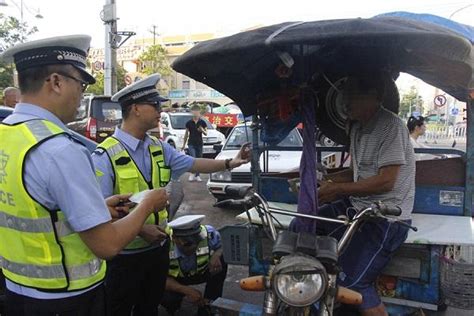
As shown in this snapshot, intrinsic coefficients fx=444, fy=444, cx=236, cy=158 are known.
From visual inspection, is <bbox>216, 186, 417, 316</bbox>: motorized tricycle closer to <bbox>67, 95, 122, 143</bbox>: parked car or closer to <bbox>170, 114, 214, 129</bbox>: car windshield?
<bbox>67, 95, 122, 143</bbox>: parked car

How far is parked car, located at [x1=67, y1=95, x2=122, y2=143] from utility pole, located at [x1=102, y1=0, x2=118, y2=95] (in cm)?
431

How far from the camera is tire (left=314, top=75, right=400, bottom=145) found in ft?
10.9

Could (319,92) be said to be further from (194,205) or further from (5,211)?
(194,205)

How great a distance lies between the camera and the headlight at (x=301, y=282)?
182cm

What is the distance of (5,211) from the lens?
5.73 feet

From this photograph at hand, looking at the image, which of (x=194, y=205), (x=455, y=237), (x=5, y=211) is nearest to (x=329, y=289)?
(x=455, y=237)

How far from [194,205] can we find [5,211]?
7050mm

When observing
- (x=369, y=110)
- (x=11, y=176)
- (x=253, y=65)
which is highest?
(x=253, y=65)

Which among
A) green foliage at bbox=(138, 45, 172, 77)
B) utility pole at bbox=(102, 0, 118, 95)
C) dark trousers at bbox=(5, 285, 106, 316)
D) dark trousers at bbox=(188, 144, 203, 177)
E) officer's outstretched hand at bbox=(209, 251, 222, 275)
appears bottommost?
officer's outstretched hand at bbox=(209, 251, 222, 275)

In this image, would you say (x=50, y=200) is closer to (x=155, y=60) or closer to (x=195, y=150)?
(x=195, y=150)

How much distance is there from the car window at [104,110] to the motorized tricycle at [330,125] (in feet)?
25.5

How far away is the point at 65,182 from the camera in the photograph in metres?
1.63

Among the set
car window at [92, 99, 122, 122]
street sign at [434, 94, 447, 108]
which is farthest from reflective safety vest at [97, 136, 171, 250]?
car window at [92, 99, 122, 122]

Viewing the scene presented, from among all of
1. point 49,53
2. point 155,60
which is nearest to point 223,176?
point 49,53
